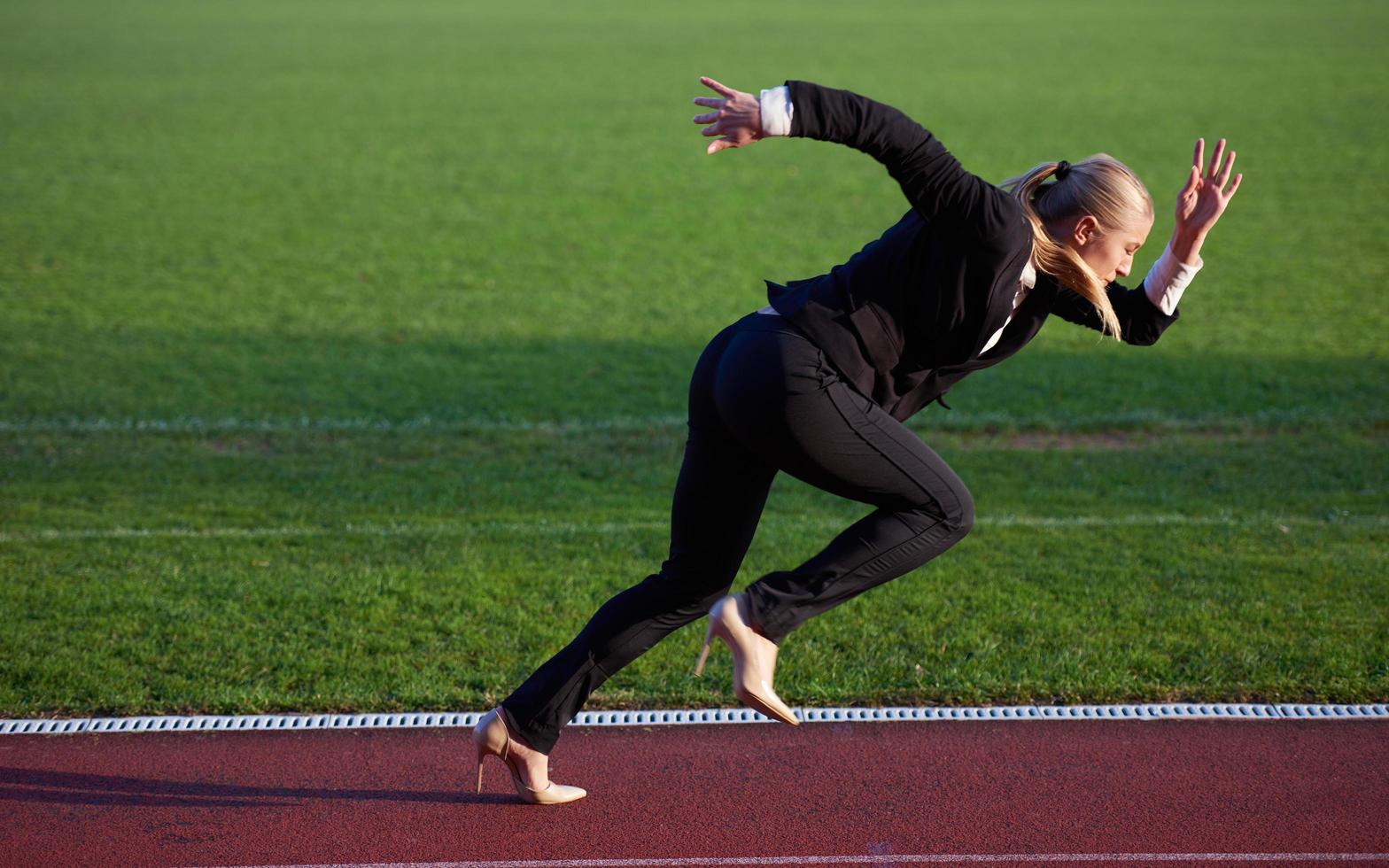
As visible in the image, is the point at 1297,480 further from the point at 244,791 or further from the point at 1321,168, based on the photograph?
the point at 1321,168

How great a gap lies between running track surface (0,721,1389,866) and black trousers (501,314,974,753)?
2.69ft

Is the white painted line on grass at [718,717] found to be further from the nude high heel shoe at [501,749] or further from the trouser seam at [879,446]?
the trouser seam at [879,446]

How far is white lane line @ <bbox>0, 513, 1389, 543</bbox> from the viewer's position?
671 centimetres

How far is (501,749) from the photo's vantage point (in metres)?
3.97

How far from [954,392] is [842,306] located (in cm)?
646

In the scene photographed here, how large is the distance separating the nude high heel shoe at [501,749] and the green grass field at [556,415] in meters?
0.81

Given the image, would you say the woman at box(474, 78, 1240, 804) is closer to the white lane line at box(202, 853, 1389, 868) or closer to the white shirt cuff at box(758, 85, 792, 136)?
the white shirt cuff at box(758, 85, 792, 136)

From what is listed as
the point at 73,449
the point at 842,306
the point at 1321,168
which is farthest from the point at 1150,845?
the point at 1321,168

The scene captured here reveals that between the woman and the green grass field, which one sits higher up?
the woman

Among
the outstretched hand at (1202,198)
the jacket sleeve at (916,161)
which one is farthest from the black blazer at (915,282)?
the outstretched hand at (1202,198)

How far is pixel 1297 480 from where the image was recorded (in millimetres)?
7730

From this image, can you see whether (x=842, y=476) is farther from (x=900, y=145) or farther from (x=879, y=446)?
(x=900, y=145)

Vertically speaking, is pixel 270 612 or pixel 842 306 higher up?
pixel 842 306

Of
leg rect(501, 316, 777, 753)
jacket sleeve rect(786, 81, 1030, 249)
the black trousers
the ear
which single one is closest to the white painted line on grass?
leg rect(501, 316, 777, 753)
